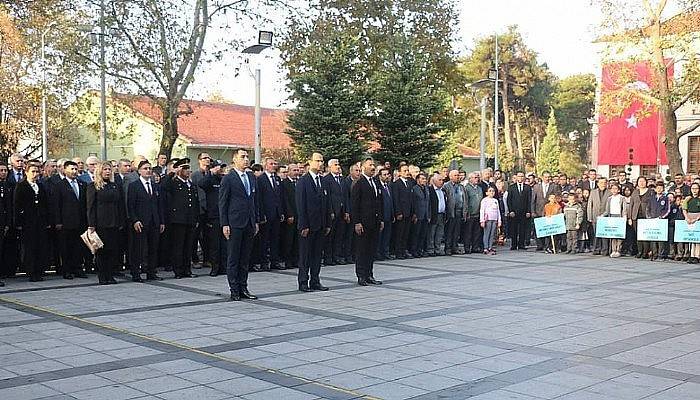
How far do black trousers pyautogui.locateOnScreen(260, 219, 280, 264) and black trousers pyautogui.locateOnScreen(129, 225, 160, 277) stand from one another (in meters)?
2.12

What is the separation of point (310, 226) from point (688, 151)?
3742 centimetres

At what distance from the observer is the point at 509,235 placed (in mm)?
20938

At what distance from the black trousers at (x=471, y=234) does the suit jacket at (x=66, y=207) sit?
946cm

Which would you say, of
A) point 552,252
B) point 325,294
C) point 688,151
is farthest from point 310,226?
point 688,151

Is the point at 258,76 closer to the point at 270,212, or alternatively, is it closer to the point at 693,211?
the point at 270,212

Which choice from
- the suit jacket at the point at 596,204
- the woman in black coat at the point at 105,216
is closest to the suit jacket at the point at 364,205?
the woman in black coat at the point at 105,216

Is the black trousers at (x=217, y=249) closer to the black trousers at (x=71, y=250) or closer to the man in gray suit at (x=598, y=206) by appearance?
the black trousers at (x=71, y=250)

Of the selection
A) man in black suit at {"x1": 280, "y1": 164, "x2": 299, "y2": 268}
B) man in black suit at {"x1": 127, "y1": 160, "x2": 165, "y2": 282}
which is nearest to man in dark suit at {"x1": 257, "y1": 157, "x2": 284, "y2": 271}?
man in black suit at {"x1": 280, "y1": 164, "x2": 299, "y2": 268}

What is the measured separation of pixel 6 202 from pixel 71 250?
1.37m

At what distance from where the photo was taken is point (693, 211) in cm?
1744

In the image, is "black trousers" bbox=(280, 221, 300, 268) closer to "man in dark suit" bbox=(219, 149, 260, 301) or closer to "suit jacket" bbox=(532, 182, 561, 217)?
"man in dark suit" bbox=(219, 149, 260, 301)

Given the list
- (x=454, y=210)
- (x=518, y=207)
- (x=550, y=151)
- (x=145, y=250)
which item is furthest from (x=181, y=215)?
(x=550, y=151)

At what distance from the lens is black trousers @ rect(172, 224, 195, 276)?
13711 mm

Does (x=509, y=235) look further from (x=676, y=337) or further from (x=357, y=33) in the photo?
(x=676, y=337)
